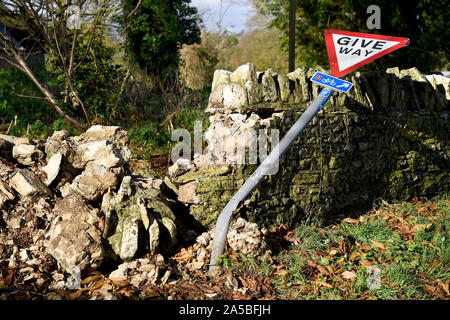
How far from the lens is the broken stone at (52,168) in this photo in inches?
146

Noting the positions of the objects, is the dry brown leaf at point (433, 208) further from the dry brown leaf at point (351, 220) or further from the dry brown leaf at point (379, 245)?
the dry brown leaf at point (379, 245)

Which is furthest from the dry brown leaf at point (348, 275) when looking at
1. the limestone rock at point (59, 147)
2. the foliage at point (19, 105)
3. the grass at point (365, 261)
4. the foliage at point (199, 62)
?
the foliage at point (199, 62)

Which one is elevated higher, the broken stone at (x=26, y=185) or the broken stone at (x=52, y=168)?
the broken stone at (x=52, y=168)

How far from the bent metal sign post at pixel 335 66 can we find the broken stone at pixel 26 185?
5.66ft

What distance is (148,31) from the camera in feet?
30.5

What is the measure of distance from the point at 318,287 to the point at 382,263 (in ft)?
2.55

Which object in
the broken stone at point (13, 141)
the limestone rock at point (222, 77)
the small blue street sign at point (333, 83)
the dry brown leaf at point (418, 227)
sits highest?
the limestone rock at point (222, 77)

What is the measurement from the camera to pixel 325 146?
4461 millimetres

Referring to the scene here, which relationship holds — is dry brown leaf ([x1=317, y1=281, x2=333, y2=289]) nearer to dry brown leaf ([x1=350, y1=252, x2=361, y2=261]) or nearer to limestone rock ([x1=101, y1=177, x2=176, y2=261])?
dry brown leaf ([x1=350, y1=252, x2=361, y2=261])

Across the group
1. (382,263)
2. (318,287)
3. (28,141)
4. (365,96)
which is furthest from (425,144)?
(28,141)

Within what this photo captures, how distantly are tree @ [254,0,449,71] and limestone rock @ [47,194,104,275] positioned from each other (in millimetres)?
9096

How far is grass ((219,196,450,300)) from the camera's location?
10.8 feet
